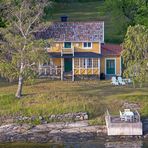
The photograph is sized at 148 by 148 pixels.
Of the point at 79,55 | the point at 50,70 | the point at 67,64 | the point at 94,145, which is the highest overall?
the point at 79,55

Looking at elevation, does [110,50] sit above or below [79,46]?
below

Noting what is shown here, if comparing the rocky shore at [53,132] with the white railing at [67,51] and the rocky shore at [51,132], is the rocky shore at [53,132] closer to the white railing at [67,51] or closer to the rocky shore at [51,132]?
the rocky shore at [51,132]

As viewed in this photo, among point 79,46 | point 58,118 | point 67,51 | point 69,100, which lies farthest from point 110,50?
point 58,118

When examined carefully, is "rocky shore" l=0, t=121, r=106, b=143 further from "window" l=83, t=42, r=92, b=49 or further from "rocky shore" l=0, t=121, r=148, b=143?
"window" l=83, t=42, r=92, b=49

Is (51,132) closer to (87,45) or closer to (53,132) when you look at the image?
(53,132)

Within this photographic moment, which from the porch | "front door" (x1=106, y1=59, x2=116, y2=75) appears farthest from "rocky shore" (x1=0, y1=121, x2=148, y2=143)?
"front door" (x1=106, y1=59, x2=116, y2=75)

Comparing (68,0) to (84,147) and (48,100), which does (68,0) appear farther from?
(84,147)

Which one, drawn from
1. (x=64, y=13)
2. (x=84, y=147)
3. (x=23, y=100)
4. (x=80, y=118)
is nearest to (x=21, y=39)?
(x=23, y=100)
